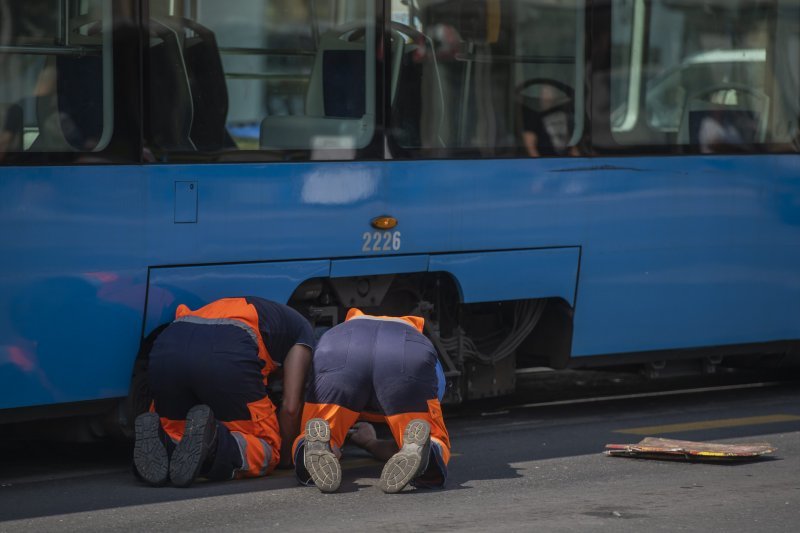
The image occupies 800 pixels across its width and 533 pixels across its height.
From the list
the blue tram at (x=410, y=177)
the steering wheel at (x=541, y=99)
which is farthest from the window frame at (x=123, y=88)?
the steering wheel at (x=541, y=99)

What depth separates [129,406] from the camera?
7.37 meters

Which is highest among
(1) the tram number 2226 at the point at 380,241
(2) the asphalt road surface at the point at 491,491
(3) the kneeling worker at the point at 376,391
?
(1) the tram number 2226 at the point at 380,241

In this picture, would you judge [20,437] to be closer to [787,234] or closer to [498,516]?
[498,516]

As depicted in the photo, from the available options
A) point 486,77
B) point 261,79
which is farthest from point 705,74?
point 261,79

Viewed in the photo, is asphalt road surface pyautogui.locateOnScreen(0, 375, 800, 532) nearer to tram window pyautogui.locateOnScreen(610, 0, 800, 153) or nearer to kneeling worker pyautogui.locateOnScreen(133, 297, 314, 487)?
kneeling worker pyautogui.locateOnScreen(133, 297, 314, 487)

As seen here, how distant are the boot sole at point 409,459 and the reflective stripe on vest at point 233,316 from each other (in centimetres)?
87

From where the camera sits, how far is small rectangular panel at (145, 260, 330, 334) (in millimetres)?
7273

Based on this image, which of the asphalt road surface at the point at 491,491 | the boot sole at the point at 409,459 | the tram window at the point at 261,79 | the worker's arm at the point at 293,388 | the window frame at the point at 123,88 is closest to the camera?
the asphalt road surface at the point at 491,491

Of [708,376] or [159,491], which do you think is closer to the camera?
[159,491]

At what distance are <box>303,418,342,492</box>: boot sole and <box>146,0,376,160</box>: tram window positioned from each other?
1.50 meters

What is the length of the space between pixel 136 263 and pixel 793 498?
10.2ft

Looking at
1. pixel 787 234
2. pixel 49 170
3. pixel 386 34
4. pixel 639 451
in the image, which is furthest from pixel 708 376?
pixel 49 170

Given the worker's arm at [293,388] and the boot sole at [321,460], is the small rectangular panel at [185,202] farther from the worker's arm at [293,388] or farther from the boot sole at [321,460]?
the boot sole at [321,460]

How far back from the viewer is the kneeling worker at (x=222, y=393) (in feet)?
22.7
